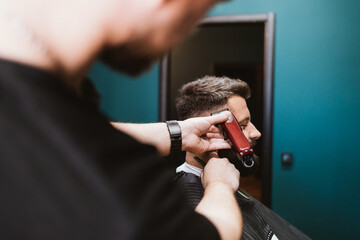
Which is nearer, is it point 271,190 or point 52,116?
point 52,116

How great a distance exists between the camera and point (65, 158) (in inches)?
14.2

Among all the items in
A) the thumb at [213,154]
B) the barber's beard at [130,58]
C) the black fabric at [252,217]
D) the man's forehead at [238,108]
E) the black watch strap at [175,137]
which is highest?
the barber's beard at [130,58]

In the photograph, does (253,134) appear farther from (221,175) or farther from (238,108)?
(221,175)

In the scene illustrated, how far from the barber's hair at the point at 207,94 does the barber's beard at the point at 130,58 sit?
1.04 meters

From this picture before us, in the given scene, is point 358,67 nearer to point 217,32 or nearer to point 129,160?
point 129,160

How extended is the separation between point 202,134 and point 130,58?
0.86 m

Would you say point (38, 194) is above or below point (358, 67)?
below

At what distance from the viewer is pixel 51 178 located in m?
0.36

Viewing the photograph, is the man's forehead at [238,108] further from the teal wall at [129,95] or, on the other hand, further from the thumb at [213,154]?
the teal wall at [129,95]

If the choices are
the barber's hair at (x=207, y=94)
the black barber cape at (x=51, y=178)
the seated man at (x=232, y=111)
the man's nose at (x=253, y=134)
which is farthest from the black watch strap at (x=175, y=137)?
the black barber cape at (x=51, y=178)

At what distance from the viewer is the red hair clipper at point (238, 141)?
1191 millimetres

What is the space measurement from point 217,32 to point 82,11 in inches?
181

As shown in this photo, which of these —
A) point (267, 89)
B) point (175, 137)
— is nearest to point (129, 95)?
point (267, 89)

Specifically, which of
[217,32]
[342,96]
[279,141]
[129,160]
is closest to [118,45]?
[129,160]
